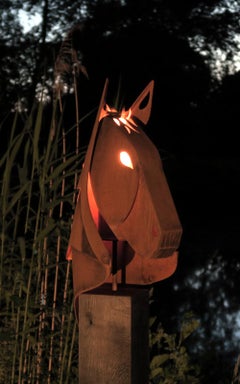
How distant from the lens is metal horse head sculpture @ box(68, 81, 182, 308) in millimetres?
1464

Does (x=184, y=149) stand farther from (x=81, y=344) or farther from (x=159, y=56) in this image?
(x=81, y=344)

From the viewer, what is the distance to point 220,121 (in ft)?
51.3

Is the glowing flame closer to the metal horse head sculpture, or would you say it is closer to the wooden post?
the metal horse head sculpture

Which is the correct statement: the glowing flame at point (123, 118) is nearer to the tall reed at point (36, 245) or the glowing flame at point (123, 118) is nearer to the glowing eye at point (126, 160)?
the glowing eye at point (126, 160)

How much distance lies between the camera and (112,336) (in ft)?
4.97

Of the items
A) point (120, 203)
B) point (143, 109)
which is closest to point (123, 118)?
point (143, 109)

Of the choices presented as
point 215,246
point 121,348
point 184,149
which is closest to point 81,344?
point 121,348

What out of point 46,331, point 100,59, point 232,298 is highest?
point 100,59

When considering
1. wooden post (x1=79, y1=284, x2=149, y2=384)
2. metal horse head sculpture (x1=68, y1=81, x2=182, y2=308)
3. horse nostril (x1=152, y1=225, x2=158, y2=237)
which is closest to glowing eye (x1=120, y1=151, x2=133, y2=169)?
metal horse head sculpture (x1=68, y1=81, x2=182, y2=308)

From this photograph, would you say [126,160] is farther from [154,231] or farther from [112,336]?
[112,336]

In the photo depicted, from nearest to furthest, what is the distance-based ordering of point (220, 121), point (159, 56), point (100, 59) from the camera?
point (100, 59) → point (159, 56) → point (220, 121)

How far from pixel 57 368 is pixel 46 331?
0.91 ft

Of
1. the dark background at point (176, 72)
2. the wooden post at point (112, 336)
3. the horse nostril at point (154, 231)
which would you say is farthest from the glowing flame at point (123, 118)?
the dark background at point (176, 72)

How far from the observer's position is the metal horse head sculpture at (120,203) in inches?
57.6
